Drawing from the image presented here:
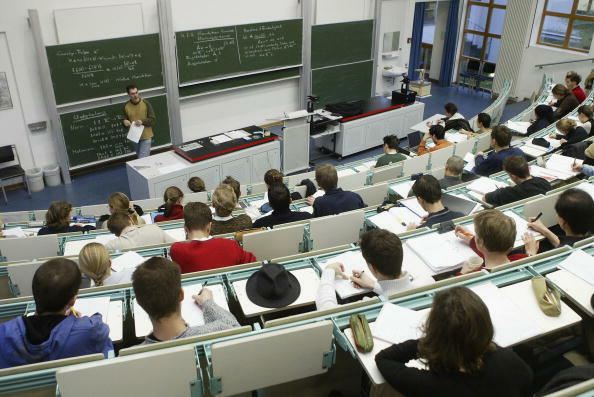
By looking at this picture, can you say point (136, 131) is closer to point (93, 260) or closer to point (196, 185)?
point (196, 185)

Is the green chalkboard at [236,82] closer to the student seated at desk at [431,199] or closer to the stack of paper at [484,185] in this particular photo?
the stack of paper at [484,185]

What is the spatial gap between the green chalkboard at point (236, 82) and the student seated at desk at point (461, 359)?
24.2 feet

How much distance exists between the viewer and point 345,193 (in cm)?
424

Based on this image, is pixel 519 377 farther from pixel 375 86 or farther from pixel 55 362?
pixel 375 86

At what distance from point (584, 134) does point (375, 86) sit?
619 cm

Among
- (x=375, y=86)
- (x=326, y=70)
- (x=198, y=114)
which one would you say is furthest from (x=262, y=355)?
(x=375, y=86)

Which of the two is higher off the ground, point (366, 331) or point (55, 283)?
point (55, 283)

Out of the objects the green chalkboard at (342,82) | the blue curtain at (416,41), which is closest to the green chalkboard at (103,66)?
the green chalkboard at (342,82)

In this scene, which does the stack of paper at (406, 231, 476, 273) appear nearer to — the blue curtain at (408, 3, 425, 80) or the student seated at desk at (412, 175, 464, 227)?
the student seated at desk at (412, 175, 464, 227)

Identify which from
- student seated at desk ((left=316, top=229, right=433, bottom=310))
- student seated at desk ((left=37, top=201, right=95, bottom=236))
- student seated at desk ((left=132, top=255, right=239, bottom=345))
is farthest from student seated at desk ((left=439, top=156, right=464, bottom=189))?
student seated at desk ((left=37, top=201, right=95, bottom=236))

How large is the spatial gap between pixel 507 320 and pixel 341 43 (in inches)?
348

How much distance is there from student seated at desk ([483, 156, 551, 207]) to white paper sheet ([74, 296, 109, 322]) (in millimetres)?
3191

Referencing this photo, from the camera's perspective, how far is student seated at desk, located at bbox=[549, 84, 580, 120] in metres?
7.30

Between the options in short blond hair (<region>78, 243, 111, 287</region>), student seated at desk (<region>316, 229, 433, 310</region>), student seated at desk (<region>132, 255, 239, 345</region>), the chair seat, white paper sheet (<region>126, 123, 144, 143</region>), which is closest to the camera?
student seated at desk (<region>132, 255, 239, 345</region>)
